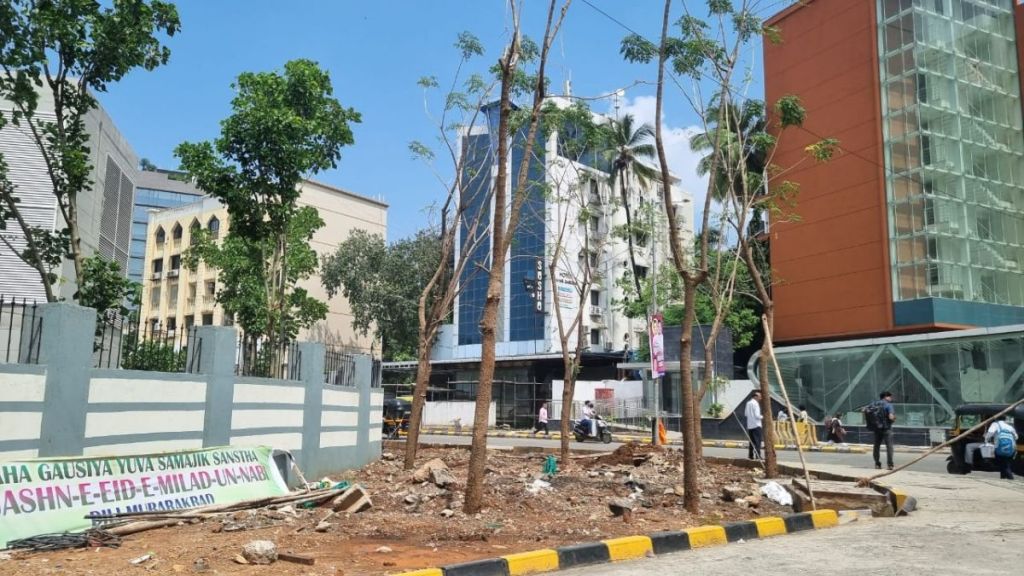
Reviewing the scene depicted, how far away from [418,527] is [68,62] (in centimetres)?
775

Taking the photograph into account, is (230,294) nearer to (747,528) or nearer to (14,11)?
(14,11)

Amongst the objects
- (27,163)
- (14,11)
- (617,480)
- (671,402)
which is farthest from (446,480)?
(671,402)

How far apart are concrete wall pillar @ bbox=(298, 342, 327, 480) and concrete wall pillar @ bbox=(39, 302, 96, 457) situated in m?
5.06

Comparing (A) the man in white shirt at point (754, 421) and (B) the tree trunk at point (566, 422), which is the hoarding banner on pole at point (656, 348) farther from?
(B) the tree trunk at point (566, 422)

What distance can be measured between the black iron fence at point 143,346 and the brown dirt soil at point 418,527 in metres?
2.50

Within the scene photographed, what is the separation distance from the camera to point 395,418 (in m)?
31.5

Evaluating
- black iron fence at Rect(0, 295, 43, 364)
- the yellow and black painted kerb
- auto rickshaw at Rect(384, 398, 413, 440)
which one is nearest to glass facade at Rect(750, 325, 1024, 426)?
auto rickshaw at Rect(384, 398, 413, 440)

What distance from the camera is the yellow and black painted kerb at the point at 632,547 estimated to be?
6.80 m

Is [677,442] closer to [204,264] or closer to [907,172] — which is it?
[907,172]

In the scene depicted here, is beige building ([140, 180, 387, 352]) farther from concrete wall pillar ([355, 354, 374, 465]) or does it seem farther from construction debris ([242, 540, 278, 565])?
construction debris ([242, 540, 278, 565])

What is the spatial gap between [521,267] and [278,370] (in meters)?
37.1

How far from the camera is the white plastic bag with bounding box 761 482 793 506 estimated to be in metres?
11.6

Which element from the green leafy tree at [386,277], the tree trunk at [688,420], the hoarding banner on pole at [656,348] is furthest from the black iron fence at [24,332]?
the green leafy tree at [386,277]

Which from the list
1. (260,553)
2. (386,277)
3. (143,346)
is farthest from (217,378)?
(386,277)
